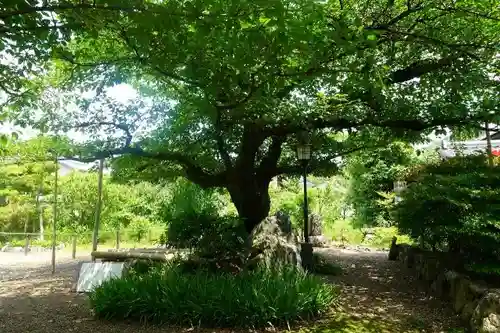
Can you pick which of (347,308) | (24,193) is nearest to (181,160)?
(347,308)

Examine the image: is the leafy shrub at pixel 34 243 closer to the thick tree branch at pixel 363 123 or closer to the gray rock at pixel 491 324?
the thick tree branch at pixel 363 123

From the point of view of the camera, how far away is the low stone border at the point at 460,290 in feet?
14.6

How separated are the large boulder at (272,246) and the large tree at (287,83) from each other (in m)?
1.69

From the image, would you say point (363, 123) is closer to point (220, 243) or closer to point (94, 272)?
point (220, 243)

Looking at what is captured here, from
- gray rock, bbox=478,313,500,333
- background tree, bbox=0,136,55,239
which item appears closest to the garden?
gray rock, bbox=478,313,500,333

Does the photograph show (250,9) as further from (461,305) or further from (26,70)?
(461,305)

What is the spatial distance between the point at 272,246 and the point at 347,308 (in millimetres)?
1405

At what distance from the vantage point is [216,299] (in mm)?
5188

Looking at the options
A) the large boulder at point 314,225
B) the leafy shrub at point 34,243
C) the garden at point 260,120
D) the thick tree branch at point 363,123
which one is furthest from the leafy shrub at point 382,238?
the leafy shrub at point 34,243

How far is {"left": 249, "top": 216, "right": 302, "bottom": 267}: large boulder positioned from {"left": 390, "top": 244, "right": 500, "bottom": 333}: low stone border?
2.12 meters

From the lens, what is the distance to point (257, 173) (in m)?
8.81

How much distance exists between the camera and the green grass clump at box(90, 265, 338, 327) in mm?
5059

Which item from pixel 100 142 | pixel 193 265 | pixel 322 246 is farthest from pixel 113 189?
pixel 193 265

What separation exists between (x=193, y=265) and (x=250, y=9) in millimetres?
4590
